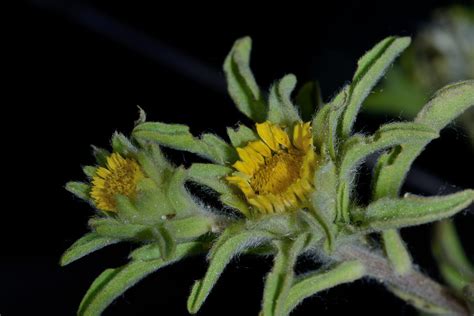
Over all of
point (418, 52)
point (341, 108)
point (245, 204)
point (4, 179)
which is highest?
point (418, 52)

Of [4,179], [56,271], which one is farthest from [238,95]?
[4,179]

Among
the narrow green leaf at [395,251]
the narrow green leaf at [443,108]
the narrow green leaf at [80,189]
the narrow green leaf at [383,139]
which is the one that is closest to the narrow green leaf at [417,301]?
the narrow green leaf at [395,251]

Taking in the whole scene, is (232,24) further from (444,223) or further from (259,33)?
(444,223)

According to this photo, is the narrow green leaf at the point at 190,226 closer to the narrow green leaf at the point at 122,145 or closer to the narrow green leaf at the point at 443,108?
the narrow green leaf at the point at 122,145

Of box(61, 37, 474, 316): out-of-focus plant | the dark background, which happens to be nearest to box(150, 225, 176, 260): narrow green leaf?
box(61, 37, 474, 316): out-of-focus plant

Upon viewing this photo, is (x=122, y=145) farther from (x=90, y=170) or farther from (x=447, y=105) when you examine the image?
(x=447, y=105)

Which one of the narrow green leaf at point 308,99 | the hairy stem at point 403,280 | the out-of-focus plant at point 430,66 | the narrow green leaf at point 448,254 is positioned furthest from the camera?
the out-of-focus plant at point 430,66

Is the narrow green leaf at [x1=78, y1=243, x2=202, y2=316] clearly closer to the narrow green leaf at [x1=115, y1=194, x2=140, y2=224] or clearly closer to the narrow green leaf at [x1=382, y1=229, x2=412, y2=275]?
the narrow green leaf at [x1=115, y1=194, x2=140, y2=224]
